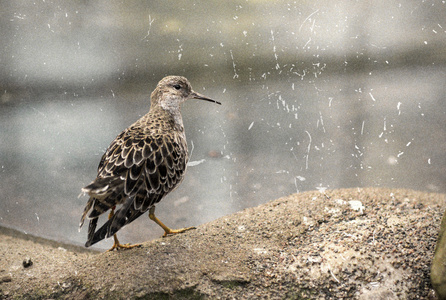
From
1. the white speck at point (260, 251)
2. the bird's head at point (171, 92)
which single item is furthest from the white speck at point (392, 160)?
the bird's head at point (171, 92)

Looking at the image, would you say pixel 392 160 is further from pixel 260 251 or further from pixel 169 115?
pixel 169 115

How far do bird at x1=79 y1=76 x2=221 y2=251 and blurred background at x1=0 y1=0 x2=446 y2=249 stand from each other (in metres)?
0.93

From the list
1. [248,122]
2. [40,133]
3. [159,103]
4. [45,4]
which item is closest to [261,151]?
[248,122]

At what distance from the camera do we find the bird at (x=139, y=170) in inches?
88.7

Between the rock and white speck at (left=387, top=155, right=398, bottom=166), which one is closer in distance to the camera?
the rock

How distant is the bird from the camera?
2.25 metres

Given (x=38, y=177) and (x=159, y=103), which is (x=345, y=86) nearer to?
(x=159, y=103)

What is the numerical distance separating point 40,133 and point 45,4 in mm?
1058

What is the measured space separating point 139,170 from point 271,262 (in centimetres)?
85

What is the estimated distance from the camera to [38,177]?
3.78 metres

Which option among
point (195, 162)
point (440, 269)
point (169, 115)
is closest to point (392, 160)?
point (195, 162)

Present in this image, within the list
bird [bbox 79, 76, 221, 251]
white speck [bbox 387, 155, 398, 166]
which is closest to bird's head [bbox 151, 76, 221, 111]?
bird [bbox 79, 76, 221, 251]

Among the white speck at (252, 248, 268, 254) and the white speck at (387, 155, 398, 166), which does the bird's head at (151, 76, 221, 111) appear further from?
the white speck at (387, 155, 398, 166)

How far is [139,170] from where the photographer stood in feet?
7.75
